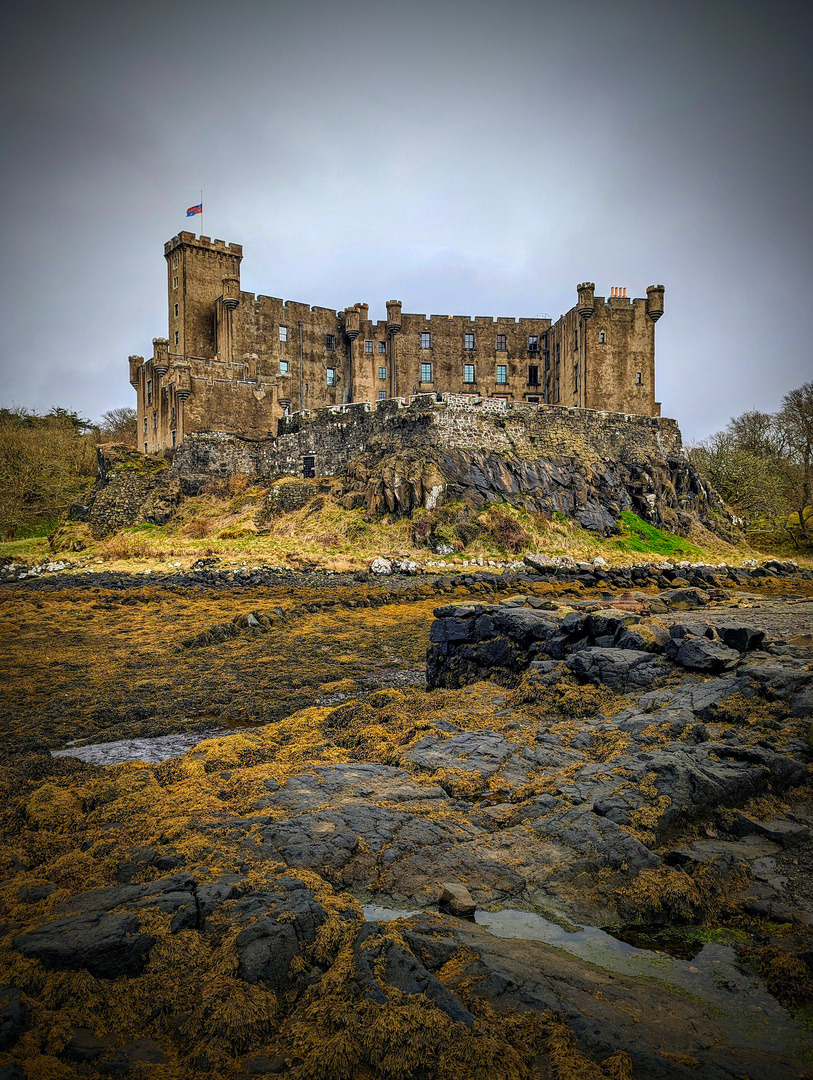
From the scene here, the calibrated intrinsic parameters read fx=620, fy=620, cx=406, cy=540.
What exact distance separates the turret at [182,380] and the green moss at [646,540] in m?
31.1

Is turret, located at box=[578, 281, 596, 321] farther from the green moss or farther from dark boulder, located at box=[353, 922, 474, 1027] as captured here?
dark boulder, located at box=[353, 922, 474, 1027]

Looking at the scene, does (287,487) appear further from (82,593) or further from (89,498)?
(82,593)

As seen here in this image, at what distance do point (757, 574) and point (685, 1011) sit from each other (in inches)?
1378

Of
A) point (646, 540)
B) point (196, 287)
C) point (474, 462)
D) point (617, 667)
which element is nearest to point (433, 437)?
point (474, 462)

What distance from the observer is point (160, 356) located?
45.3m

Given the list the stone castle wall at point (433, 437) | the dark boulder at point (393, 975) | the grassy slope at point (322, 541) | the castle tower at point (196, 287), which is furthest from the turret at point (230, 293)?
the dark boulder at point (393, 975)

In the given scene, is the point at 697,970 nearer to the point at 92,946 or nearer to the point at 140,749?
the point at 92,946

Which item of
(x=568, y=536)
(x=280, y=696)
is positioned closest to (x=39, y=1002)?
(x=280, y=696)

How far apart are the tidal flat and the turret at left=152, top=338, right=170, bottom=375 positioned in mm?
37502

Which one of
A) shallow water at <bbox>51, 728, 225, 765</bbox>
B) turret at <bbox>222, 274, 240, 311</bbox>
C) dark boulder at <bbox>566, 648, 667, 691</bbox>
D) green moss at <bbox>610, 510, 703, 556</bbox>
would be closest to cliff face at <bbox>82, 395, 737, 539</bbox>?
green moss at <bbox>610, 510, 703, 556</bbox>

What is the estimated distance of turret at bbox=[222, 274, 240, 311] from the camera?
4894cm

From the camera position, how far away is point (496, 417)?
137ft

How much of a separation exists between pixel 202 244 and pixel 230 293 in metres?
4.75

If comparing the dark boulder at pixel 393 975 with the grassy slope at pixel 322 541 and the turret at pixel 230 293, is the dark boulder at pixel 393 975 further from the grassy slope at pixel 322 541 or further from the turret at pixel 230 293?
the turret at pixel 230 293
